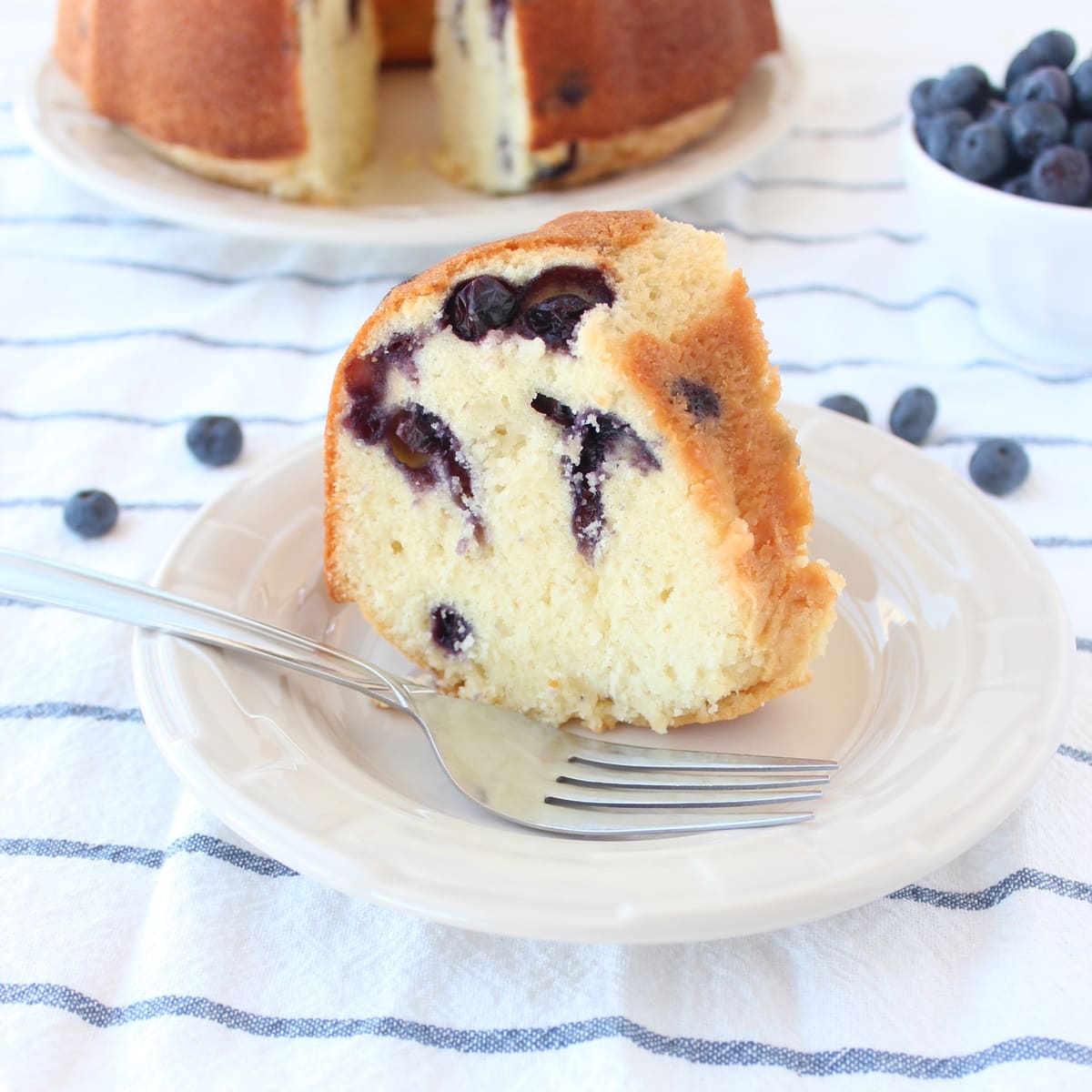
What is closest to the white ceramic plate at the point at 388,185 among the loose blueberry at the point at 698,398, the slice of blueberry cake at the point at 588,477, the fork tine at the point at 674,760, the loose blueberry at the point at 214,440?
the loose blueberry at the point at 214,440

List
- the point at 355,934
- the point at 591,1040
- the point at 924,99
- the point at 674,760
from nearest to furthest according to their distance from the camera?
the point at 591,1040 < the point at 355,934 < the point at 674,760 < the point at 924,99

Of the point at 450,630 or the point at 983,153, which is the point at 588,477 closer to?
the point at 450,630

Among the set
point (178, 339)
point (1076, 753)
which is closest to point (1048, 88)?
point (1076, 753)

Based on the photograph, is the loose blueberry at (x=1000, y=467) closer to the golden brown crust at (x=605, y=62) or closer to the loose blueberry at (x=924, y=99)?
the loose blueberry at (x=924, y=99)

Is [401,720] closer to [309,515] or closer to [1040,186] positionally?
[309,515]

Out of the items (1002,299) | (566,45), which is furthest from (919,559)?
(566,45)

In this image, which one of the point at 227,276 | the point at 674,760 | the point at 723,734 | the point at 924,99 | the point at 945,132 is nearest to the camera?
the point at 674,760

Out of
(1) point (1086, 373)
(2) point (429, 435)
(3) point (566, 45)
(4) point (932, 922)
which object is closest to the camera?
(4) point (932, 922)
